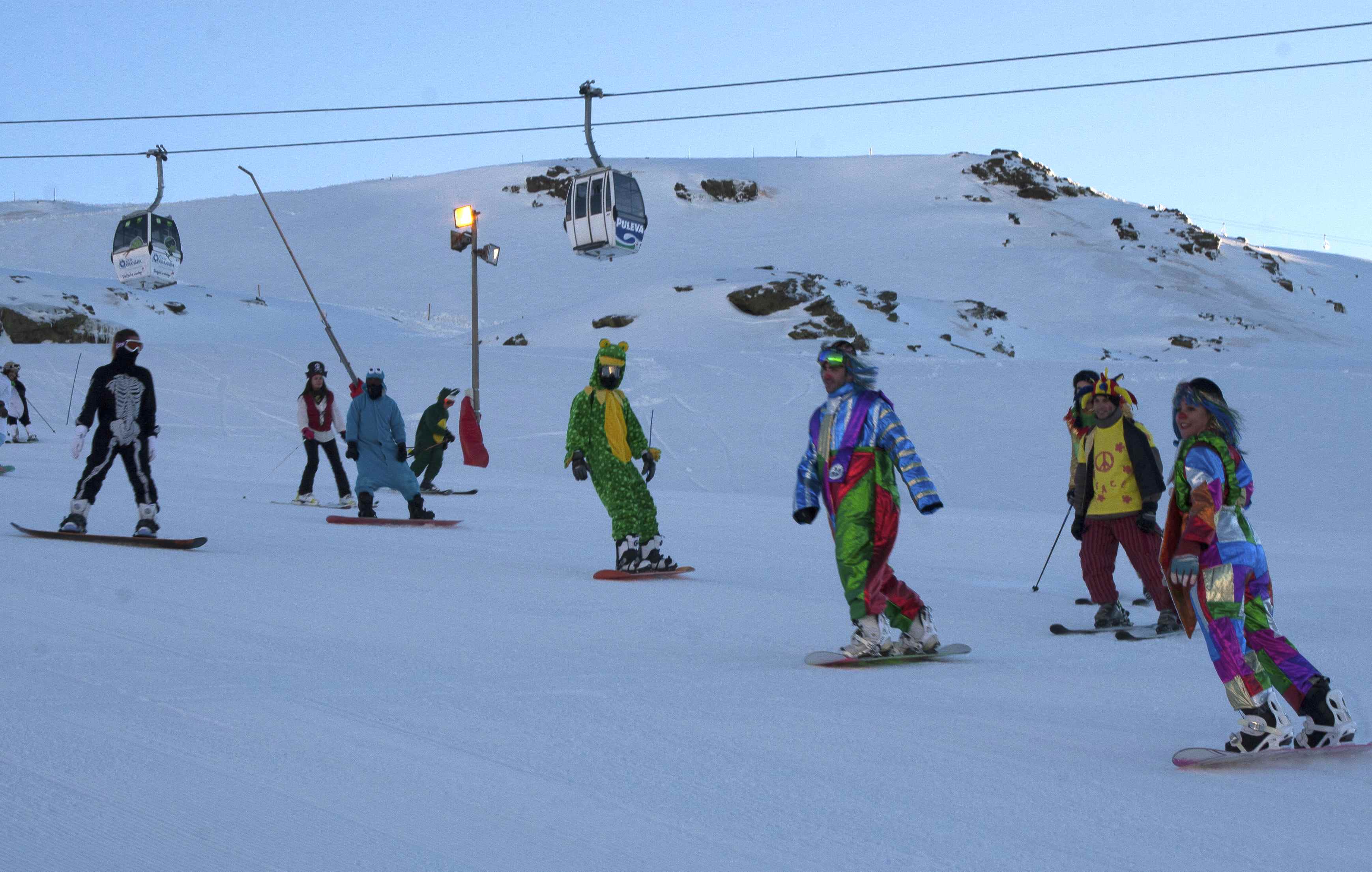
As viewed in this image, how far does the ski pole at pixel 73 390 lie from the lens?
24.6m

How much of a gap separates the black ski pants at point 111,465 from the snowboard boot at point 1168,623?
7271mm

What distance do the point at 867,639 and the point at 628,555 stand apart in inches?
128

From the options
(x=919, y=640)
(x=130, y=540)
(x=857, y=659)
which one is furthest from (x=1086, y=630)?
(x=130, y=540)

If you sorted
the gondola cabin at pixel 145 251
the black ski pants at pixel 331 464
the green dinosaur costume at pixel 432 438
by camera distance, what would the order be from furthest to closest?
the gondola cabin at pixel 145 251, the green dinosaur costume at pixel 432 438, the black ski pants at pixel 331 464

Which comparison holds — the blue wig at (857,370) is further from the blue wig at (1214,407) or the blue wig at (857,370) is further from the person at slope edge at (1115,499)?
the person at slope edge at (1115,499)

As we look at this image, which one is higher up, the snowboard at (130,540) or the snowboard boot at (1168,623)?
the snowboard at (130,540)

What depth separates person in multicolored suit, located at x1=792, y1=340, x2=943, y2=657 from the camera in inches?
229

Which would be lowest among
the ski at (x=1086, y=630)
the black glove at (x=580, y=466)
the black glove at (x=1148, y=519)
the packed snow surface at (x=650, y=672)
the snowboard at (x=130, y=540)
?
the ski at (x=1086, y=630)

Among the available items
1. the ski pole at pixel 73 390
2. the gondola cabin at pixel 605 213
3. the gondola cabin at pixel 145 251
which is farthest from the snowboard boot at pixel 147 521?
the ski pole at pixel 73 390

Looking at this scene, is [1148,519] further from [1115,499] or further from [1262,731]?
[1262,731]

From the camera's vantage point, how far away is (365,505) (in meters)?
12.1

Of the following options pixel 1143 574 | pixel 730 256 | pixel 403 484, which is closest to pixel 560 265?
pixel 730 256

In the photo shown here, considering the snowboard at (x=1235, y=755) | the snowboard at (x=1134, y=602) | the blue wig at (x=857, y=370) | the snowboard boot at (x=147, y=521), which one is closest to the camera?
the snowboard at (x=1235, y=755)

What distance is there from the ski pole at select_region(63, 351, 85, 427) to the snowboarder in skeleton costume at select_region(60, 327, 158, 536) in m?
16.3
